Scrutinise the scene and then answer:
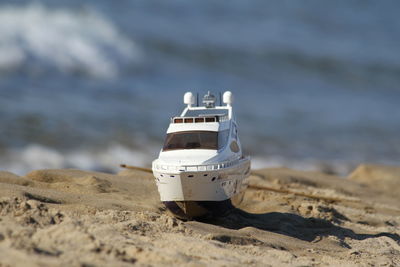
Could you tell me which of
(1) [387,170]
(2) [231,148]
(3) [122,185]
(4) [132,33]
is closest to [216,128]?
(2) [231,148]

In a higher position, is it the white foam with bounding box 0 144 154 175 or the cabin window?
the cabin window

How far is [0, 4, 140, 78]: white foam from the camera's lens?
3262cm

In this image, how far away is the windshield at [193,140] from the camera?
1248 cm

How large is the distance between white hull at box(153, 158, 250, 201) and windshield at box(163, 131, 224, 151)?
0.46 m

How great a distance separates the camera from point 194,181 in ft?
38.7

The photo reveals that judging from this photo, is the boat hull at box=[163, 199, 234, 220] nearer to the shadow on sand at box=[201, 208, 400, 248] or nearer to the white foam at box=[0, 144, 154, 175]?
the shadow on sand at box=[201, 208, 400, 248]

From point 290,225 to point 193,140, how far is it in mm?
2542

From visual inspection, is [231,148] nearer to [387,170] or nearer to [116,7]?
[387,170]

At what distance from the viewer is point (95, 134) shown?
79.2ft

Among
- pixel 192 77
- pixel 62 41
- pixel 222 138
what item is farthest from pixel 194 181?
pixel 62 41

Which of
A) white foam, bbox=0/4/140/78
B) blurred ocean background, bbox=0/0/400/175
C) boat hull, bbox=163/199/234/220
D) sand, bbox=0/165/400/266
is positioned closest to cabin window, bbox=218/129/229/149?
boat hull, bbox=163/199/234/220

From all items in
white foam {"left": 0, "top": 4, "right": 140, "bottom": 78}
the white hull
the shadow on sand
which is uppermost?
white foam {"left": 0, "top": 4, "right": 140, "bottom": 78}

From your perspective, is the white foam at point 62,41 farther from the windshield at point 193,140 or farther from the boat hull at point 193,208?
the boat hull at point 193,208

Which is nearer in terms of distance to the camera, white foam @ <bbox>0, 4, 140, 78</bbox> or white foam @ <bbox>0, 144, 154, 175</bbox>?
white foam @ <bbox>0, 144, 154, 175</bbox>
